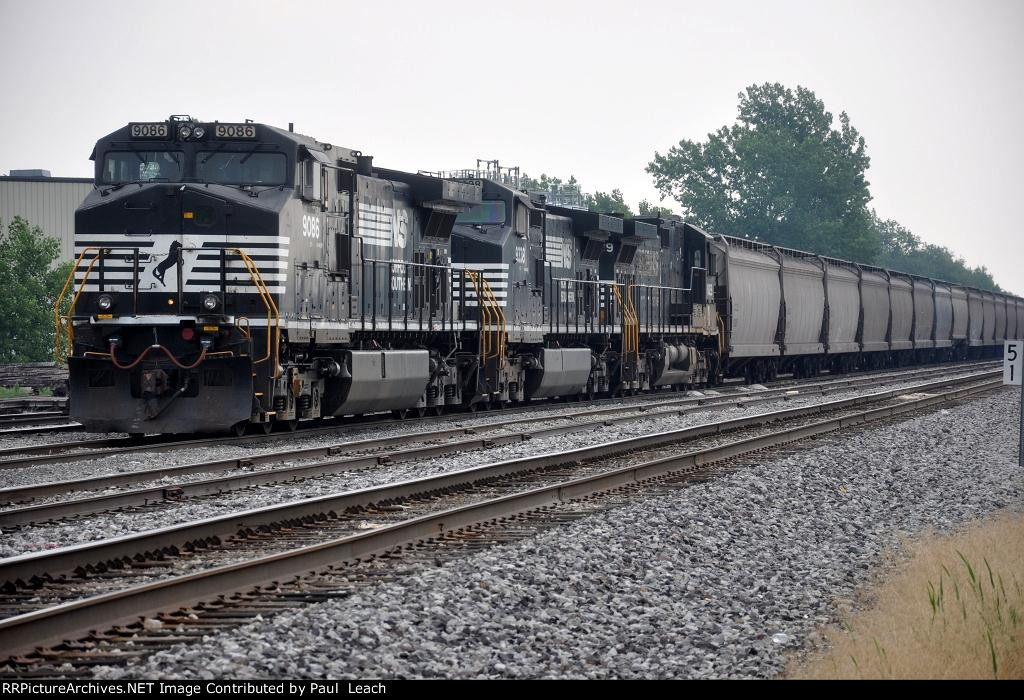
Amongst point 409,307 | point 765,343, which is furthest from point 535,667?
point 765,343

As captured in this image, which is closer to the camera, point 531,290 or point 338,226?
point 338,226

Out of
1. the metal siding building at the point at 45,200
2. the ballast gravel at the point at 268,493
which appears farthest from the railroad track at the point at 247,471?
the metal siding building at the point at 45,200

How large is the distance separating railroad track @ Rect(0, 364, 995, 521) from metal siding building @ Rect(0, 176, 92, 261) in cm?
3827

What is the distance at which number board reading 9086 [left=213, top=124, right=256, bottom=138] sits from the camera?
15148mm

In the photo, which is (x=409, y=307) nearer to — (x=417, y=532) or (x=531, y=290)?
(x=531, y=290)

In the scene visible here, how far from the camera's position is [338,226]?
16891 mm

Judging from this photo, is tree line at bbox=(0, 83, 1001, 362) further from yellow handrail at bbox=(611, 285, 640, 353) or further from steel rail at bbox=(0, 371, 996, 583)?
steel rail at bbox=(0, 371, 996, 583)

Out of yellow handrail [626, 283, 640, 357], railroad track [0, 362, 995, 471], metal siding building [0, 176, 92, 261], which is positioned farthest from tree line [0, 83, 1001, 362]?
railroad track [0, 362, 995, 471]

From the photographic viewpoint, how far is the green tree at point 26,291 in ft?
128

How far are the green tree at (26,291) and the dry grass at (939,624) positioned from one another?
35.7 meters

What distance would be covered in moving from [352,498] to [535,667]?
13.9 feet

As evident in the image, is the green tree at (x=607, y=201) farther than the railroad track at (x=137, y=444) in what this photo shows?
Yes

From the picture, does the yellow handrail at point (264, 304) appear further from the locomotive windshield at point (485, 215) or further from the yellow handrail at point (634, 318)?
the yellow handrail at point (634, 318)
